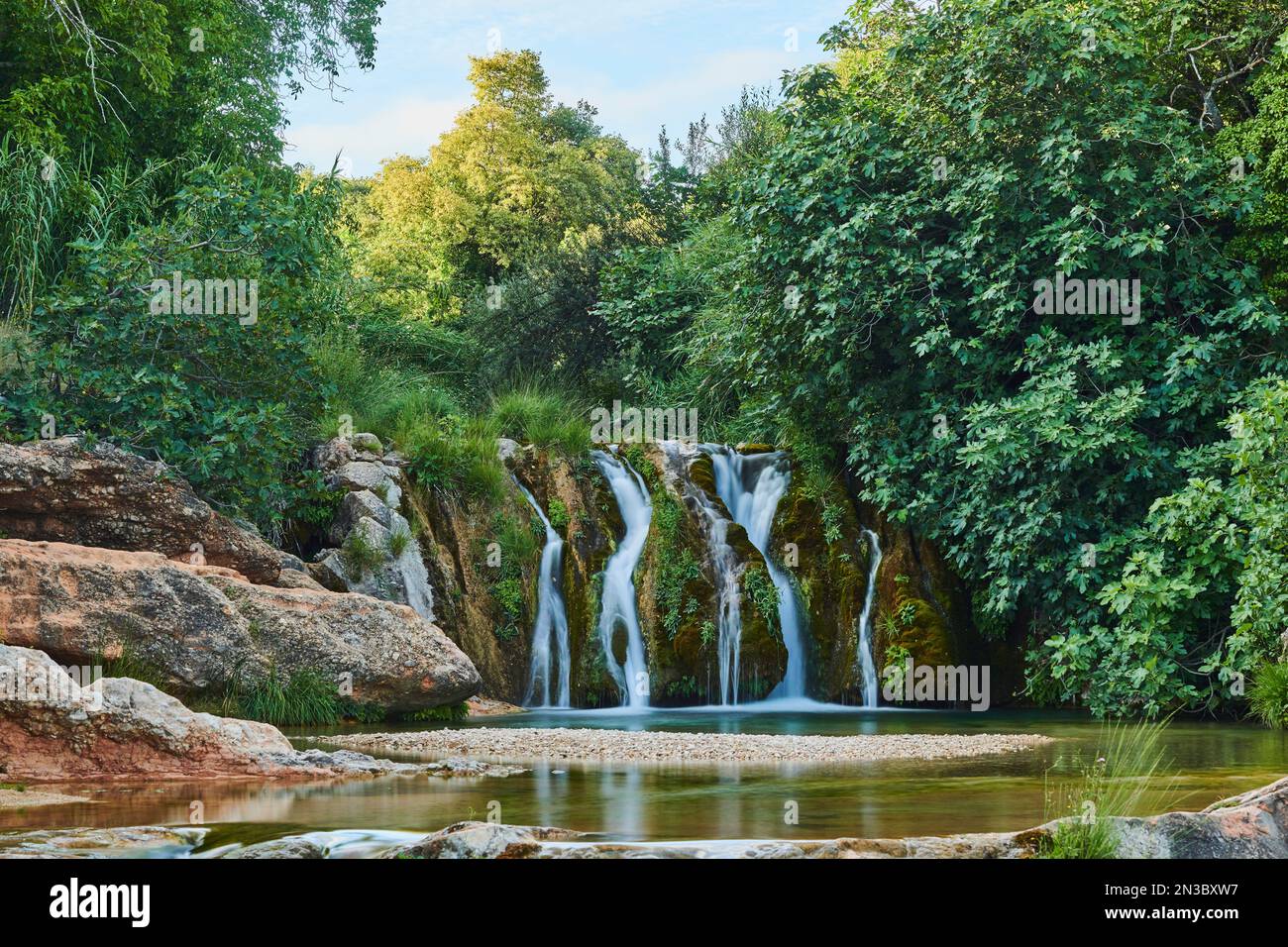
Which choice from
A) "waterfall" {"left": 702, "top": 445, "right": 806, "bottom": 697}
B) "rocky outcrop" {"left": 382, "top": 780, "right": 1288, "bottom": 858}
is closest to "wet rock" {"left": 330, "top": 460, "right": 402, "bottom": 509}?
"waterfall" {"left": 702, "top": 445, "right": 806, "bottom": 697}

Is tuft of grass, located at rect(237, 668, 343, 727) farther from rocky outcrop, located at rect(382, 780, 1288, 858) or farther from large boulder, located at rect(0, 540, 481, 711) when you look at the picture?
rocky outcrop, located at rect(382, 780, 1288, 858)

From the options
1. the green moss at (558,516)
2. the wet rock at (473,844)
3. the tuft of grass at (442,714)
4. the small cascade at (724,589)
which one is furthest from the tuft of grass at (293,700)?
the wet rock at (473,844)

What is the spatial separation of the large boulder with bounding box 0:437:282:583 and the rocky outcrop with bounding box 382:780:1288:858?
303 inches

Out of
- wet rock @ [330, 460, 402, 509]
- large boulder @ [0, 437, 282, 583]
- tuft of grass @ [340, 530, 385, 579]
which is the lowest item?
tuft of grass @ [340, 530, 385, 579]

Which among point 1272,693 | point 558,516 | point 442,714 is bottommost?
point 442,714

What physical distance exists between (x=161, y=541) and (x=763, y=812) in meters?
Result: 7.58

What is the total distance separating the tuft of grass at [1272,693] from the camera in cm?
1165

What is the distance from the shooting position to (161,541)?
11.7m

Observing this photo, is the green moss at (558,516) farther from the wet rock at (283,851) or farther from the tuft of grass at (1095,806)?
the wet rock at (283,851)

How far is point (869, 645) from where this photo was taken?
49.0ft

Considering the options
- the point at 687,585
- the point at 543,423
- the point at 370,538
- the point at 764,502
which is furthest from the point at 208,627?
the point at 764,502

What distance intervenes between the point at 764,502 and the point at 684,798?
9564 millimetres

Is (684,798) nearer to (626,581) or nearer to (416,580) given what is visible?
(416,580)

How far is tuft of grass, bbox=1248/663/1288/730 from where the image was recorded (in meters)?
11.6
